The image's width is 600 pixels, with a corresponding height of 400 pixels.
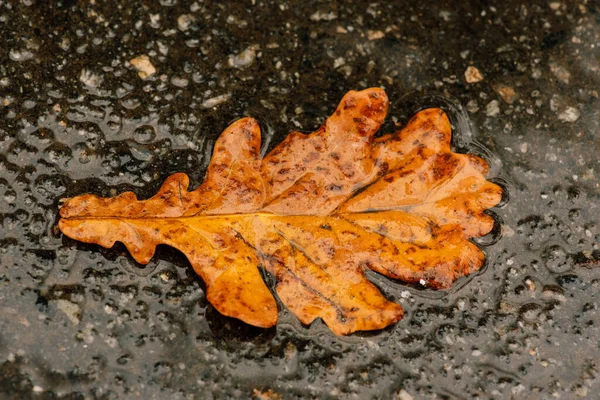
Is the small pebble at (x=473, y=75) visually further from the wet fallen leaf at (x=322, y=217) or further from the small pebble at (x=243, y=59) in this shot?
the small pebble at (x=243, y=59)

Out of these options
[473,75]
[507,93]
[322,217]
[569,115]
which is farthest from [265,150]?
[569,115]

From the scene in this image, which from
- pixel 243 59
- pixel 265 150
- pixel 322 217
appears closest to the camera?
pixel 322 217

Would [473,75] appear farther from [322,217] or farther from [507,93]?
[322,217]

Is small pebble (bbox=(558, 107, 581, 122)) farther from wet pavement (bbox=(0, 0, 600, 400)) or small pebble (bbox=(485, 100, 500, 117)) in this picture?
small pebble (bbox=(485, 100, 500, 117))

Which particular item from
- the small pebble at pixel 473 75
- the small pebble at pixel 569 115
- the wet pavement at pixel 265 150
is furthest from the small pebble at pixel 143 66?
the small pebble at pixel 569 115

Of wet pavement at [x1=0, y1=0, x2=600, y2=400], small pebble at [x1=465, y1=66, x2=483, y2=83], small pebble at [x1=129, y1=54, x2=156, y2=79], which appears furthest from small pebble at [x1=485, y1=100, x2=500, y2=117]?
small pebble at [x1=129, y1=54, x2=156, y2=79]

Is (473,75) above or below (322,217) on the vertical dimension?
above
